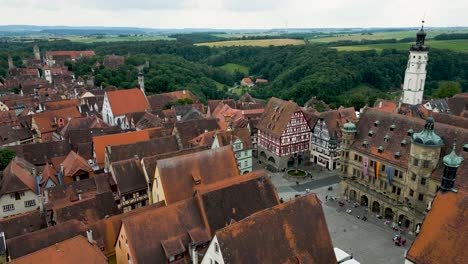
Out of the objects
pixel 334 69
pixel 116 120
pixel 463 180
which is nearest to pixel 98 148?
pixel 116 120

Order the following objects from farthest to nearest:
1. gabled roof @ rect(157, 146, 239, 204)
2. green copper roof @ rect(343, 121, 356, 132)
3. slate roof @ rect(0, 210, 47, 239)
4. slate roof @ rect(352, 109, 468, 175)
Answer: green copper roof @ rect(343, 121, 356, 132), slate roof @ rect(352, 109, 468, 175), gabled roof @ rect(157, 146, 239, 204), slate roof @ rect(0, 210, 47, 239)

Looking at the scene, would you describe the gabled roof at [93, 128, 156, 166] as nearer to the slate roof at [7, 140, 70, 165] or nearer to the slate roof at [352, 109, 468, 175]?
the slate roof at [7, 140, 70, 165]

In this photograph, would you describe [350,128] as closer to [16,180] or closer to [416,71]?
[416,71]

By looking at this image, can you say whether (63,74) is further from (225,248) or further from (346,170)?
(225,248)

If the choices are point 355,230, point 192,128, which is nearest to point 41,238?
point 355,230

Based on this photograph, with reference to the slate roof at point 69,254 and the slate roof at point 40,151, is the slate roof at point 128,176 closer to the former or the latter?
the slate roof at point 69,254

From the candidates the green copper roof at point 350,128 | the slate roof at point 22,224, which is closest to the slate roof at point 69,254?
the slate roof at point 22,224

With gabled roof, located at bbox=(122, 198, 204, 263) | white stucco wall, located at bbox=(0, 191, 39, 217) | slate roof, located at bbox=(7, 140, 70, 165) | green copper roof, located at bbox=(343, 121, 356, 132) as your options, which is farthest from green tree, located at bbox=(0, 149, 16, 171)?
green copper roof, located at bbox=(343, 121, 356, 132)
